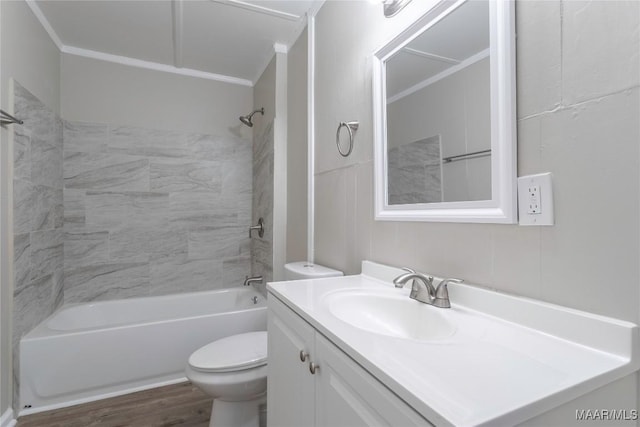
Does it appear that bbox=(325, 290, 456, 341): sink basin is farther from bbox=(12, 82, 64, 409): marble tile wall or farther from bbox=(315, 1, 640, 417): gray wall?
bbox=(12, 82, 64, 409): marble tile wall

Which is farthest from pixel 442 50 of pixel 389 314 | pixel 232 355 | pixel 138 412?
pixel 138 412

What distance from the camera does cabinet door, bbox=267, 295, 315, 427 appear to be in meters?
0.87

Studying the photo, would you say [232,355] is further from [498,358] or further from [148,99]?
[148,99]

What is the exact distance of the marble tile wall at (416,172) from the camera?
1.11 meters

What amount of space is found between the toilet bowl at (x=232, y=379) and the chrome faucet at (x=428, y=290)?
2.80 feet

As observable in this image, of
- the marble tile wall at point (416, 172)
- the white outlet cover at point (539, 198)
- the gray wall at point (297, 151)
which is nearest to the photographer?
the white outlet cover at point (539, 198)

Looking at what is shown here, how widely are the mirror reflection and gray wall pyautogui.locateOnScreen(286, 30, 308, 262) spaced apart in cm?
90

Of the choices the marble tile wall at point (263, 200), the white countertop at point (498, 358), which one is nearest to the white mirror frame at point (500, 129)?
the white countertop at point (498, 358)

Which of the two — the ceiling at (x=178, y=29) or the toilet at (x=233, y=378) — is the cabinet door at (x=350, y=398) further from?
the ceiling at (x=178, y=29)

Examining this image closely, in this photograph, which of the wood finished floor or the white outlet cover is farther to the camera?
the wood finished floor

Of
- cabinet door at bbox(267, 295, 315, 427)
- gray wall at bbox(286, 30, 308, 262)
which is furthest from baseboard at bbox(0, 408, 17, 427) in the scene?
gray wall at bbox(286, 30, 308, 262)

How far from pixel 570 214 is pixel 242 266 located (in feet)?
9.00

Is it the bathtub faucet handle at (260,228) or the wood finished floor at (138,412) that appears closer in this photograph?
the wood finished floor at (138,412)

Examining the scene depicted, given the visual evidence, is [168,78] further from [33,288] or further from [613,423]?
[613,423]
